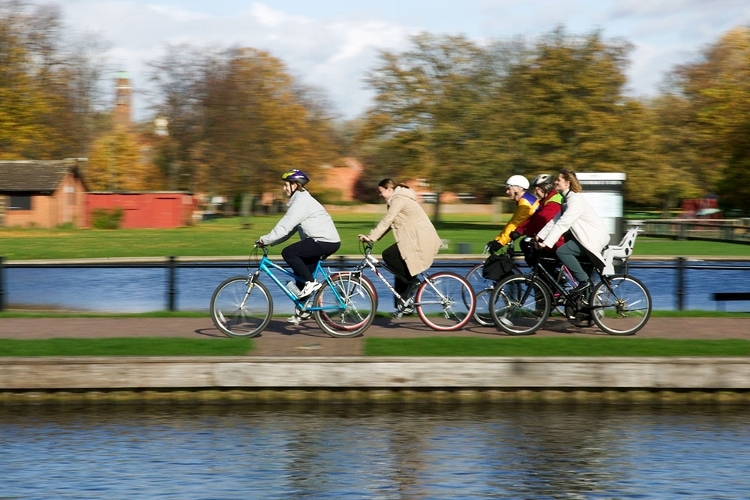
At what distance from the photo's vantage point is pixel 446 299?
11.8m

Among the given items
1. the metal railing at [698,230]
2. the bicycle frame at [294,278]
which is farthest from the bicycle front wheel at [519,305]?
the metal railing at [698,230]

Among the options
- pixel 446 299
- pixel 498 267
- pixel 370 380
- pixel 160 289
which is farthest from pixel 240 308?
pixel 160 289

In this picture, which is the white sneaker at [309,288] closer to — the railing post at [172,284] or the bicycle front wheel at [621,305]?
the bicycle front wheel at [621,305]

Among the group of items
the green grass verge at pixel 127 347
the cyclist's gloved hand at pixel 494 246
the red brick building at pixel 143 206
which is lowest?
the green grass verge at pixel 127 347

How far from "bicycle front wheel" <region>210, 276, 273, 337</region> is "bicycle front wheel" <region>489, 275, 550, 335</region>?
2370mm

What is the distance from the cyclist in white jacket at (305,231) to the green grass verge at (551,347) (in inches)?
40.4

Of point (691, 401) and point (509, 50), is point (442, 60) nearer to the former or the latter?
point (509, 50)

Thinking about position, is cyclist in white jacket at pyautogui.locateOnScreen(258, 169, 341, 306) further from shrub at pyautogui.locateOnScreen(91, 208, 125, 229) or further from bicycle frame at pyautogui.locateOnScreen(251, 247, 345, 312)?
shrub at pyautogui.locateOnScreen(91, 208, 125, 229)

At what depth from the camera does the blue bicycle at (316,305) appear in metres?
11.2

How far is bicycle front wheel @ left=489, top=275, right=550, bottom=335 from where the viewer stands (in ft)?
37.9

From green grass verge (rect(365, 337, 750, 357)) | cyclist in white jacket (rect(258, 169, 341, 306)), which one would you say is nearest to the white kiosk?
green grass verge (rect(365, 337, 750, 357))

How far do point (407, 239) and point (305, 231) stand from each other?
113 centimetres

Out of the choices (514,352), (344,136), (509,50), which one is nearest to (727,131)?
(509,50)

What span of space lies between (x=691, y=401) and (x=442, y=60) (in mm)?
63174
